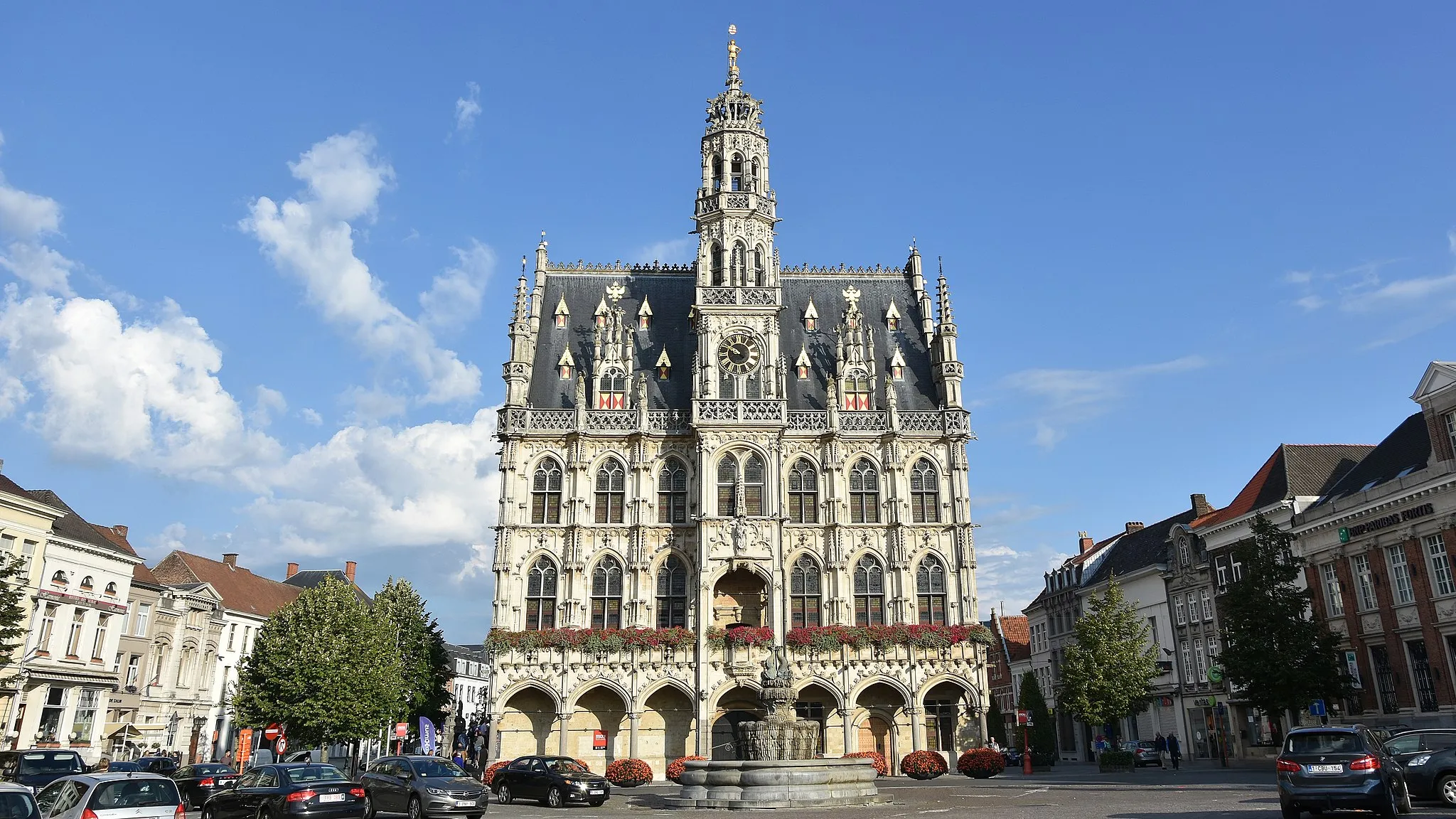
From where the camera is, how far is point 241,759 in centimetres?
3725

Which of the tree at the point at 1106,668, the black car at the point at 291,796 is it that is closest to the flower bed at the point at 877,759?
the tree at the point at 1106,668

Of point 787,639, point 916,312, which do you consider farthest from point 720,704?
point 916,312

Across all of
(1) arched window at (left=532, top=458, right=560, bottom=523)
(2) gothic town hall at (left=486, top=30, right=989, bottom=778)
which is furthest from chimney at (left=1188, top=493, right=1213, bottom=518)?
(1) arched window at (left=532, top=458, right=560, bottom=523)

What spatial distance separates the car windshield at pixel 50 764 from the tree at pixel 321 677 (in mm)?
13945

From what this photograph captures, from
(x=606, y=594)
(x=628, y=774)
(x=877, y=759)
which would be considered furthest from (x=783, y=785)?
(x=606, y=594)

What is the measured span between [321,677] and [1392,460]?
43.6 meters

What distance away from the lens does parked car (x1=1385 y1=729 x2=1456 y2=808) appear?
19.8 meters

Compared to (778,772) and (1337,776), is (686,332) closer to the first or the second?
(778,772)

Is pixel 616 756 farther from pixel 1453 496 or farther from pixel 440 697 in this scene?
pixel 1453 496

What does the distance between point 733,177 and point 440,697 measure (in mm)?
31232

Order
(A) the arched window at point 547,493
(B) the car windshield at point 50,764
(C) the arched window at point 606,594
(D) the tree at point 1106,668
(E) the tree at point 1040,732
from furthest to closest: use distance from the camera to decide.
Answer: (A) the arched window at point 547,493, (C) the arched window at point 606,594, (E) the tree at point 1040,732, (D) the tree at point 1106,668, (B) the car windshield at point 50,764

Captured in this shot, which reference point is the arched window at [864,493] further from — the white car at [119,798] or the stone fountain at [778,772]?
the white car at [119,798]

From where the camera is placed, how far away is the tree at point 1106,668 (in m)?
40.9

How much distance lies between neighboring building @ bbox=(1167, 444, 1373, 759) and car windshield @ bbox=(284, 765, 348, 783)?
33.1 meters
